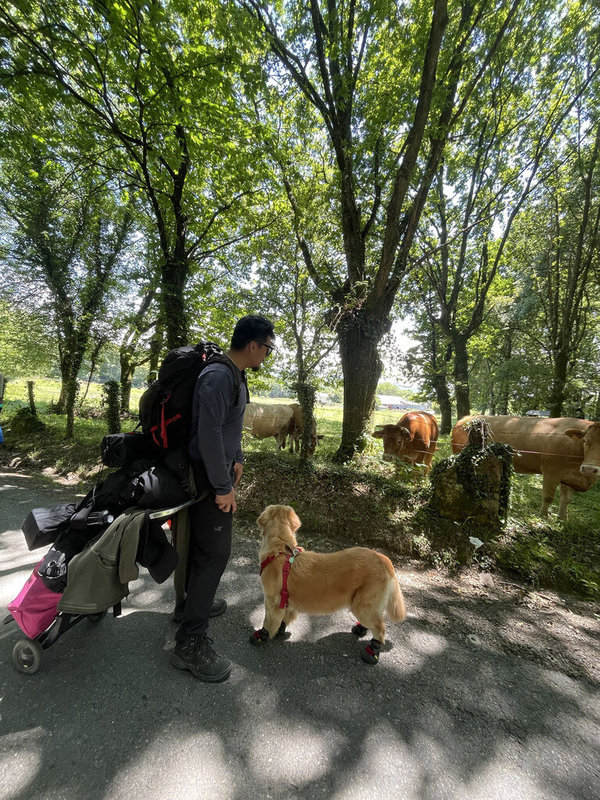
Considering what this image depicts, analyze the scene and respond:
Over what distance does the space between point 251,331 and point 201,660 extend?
263 cm

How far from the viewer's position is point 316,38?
21.3 ft

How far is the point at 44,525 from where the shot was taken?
2.34 meters

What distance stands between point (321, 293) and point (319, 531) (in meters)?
5.57

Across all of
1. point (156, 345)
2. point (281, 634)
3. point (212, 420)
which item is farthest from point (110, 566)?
point (156, 345)

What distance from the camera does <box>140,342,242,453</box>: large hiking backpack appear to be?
92.4 inches

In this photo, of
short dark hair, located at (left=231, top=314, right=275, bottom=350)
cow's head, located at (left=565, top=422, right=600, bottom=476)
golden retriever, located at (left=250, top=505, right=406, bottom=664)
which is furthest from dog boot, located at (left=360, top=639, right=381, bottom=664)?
cow's head, located at (left=565, top=422, right=600, bottom=476)

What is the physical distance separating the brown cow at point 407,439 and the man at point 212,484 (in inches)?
201

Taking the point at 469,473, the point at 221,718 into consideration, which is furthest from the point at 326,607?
the point at 469,473

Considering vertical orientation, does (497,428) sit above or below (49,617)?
above

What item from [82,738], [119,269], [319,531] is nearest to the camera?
[82,738]

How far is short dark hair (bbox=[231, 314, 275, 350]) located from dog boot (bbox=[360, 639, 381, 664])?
278 cm

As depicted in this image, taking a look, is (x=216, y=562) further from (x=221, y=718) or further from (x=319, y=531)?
(x=319, y=531)

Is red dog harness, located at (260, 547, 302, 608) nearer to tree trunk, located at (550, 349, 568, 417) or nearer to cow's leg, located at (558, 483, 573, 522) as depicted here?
cow's leg, located at (558, 483, 573, 522)

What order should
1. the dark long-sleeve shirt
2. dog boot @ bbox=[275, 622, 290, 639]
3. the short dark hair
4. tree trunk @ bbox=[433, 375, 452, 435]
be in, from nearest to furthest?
the dark long-sleeve shirt → the short dark hair → dog boot @ bbox=[275, 622, 290, 639] → tree trunk @ bbox=[433, 375, 452, 435]
